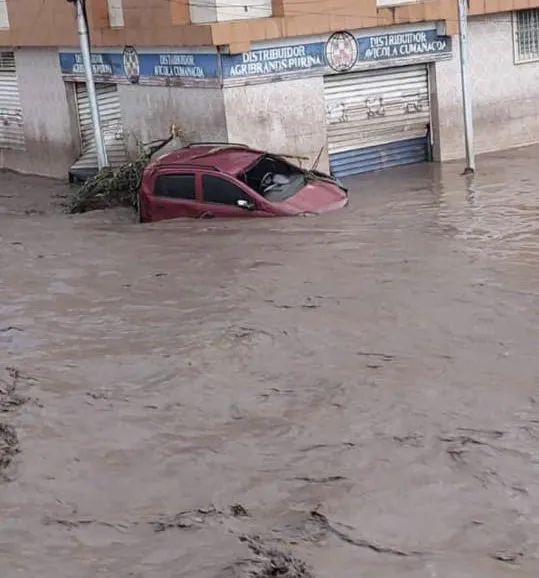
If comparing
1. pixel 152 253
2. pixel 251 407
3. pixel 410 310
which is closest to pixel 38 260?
pixel 152 253

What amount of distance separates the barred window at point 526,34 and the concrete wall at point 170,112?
6.44 meters

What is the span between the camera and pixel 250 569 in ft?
18.2

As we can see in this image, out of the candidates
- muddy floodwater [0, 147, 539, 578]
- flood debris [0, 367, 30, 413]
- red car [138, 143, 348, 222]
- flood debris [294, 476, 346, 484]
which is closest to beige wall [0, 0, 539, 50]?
red car [138, 143, 348, 222]

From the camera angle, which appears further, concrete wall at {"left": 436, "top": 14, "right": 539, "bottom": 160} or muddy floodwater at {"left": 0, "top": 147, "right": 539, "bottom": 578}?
concrete wall at {"left": 436, "top": 14, "right": 539, "bottom": 160}

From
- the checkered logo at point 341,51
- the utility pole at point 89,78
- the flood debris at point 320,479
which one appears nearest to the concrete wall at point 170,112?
the utility pole at point 89,78

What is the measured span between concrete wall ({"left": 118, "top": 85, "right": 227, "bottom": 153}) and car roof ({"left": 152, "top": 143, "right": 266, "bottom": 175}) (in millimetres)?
2384

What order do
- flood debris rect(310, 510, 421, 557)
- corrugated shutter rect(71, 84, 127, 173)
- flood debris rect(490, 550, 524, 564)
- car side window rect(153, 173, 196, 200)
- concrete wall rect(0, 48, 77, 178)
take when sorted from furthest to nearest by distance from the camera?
concrete wall rect(0, 48, 77, 178)
corrugated shutter rect(71, 84, 127, 173)
car side window rect(153, 173, 196, 200)
flood debris rect(310, 510, 421, 557)
flood debris rect(490, 550, 524, 564)

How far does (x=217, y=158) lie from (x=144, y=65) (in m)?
5.00

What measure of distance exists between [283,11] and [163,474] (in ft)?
40.2

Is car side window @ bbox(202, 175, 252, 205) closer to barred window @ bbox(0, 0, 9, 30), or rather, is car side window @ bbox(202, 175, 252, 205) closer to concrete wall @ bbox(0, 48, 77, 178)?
concrete wall @ bbox(0, 48, 77, 178)

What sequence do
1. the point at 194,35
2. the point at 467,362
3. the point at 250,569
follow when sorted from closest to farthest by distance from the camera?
the point at 250,569
the point at 467,362
the point at 194,35

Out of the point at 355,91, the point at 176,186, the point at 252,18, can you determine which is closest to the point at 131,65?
the point at 252,18

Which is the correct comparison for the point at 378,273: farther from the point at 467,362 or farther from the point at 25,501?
the point at 25,501

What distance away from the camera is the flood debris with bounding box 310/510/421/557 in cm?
575
